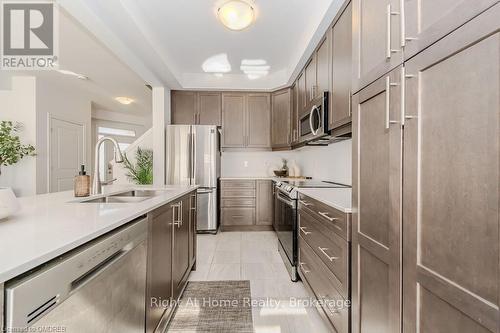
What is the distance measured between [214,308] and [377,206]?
1.54 metres

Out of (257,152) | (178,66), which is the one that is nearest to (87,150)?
(178,66)

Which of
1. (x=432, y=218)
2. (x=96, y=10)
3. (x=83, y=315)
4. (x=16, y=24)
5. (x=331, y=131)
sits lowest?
(x=83, y=315)

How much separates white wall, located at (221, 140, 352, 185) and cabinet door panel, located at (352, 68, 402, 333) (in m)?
1.66

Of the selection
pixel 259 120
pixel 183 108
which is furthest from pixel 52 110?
pixel 259 120

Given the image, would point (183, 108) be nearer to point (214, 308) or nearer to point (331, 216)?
point (214, 308)

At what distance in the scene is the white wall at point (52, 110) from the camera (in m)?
4.34

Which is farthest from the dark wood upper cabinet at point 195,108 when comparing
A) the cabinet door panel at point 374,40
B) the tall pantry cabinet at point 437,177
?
the tall pantry cabinet at point 437,177

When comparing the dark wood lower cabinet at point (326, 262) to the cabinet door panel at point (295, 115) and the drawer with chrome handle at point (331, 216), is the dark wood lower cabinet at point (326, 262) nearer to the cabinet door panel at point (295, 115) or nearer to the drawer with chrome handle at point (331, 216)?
the drawer with chrome handle at point (331, 216)

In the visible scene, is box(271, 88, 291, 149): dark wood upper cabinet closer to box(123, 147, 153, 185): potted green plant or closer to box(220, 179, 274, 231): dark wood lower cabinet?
box(220, 179, 274, 231): dark wood lower cabinet

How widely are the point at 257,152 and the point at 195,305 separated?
312 centimetres

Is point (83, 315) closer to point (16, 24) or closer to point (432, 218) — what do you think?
point (432, 218)

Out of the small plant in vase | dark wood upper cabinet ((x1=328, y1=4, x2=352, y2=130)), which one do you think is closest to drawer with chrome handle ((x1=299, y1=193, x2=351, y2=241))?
dark wood upper cabinet ((x1=328, y1=4, x2=352, y2=130))

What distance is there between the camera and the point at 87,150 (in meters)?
5.65

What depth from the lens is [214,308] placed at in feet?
6.36
